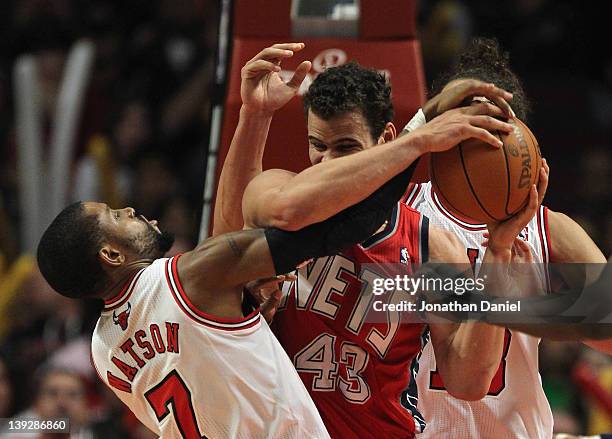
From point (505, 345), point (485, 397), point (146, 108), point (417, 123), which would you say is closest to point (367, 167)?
point (417, 123)

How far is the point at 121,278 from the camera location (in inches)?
123

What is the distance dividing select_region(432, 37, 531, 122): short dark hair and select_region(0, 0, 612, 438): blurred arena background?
2.37 meters

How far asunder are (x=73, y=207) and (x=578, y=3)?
5.78 m

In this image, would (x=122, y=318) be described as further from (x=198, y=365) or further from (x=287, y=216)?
(x=287, y=216)

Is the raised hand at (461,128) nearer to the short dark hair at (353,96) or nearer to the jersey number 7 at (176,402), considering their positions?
the short dark hair at (353,96)

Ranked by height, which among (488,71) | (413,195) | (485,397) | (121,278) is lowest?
(485,397)

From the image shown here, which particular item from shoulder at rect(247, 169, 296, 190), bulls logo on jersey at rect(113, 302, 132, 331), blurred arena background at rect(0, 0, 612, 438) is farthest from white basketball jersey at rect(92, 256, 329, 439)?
blurred arena background at rect(0, 0, 612, 438)

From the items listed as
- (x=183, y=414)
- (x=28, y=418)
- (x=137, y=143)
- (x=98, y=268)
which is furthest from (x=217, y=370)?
(x=137, y=143)

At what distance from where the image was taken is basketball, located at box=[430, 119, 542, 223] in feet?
9.34

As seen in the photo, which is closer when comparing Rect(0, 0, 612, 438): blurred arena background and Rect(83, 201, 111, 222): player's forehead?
Rect(83, 201, 111, 222): player's forehead

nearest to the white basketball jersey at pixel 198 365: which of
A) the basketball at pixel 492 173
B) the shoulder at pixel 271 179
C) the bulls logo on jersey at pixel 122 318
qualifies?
the bulls logo on jersey at pixel 122 318

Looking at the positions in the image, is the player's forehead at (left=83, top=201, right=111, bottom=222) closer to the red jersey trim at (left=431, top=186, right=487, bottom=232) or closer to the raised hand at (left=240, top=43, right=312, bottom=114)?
the raised hand at (left=240, top=43, right=312, bottom=114)

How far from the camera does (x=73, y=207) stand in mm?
3115

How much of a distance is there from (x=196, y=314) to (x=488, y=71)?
46.2 inches
